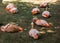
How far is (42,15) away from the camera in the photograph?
3217mm

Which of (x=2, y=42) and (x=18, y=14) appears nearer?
(x=2, y=42)

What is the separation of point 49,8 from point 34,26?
83cm

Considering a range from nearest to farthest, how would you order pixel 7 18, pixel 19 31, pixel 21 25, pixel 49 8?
pixel 19 31 → pixel 21 25 → pixel 7 18 → pixel 49 8

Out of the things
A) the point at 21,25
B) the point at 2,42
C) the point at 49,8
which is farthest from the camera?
the point at 49,8

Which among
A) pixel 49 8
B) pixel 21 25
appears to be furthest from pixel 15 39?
pixel 49 8

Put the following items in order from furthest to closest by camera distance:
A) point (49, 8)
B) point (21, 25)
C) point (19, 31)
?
point (49, 8) < point (21, 25) < point (19, 31)

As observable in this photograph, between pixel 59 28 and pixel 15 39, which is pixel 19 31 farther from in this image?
pixel 59 28

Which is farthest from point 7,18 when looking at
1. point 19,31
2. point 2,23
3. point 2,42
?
point 2,42

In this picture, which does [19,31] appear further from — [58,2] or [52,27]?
[58,2]

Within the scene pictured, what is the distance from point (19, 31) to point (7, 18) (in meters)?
0.49

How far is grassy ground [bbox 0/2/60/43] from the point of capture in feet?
8.17

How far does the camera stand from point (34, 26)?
2.83 metres

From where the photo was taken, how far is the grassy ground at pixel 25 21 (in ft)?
8.17

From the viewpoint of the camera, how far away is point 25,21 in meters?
3.00
